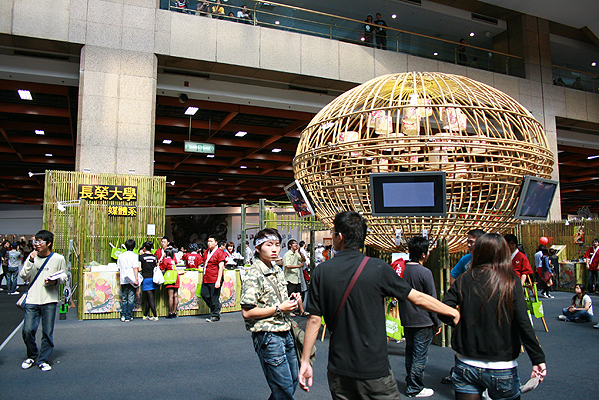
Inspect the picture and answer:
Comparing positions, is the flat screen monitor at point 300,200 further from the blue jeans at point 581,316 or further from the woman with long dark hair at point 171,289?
the blue jeans at point 581,316

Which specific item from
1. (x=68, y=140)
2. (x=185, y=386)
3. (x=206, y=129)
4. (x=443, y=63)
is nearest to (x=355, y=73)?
(x=443, y=63)

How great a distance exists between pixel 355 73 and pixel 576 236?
813 cm

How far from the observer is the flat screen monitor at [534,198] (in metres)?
3.14

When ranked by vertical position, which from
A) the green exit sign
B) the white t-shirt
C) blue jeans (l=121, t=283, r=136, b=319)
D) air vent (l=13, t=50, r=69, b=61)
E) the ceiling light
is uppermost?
air vent (l=13, t=50, r=69, b=61)

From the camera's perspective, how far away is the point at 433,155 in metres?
2.88

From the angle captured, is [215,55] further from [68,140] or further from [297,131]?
[68,140]

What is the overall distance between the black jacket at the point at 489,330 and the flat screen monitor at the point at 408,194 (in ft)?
2.74

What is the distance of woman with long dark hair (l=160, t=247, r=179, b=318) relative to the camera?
25.3ft

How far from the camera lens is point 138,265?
7324 millimetres

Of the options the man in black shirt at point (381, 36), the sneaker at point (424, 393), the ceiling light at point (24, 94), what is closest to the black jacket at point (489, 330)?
the sneaker at point (424, 393)

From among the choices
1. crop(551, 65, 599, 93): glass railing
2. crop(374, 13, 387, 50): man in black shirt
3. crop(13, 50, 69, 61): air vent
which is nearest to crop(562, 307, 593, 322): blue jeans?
crop(374, 13, 387, 50): man in black shirt

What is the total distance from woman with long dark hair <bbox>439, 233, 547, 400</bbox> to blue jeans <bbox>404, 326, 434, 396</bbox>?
162 centimetres

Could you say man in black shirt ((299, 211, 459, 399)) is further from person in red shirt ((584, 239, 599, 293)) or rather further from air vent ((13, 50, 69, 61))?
air vent ((13, 50, 69, 61))

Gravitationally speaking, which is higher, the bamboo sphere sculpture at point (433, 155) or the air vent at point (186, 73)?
the air vent at point (186, 73)
